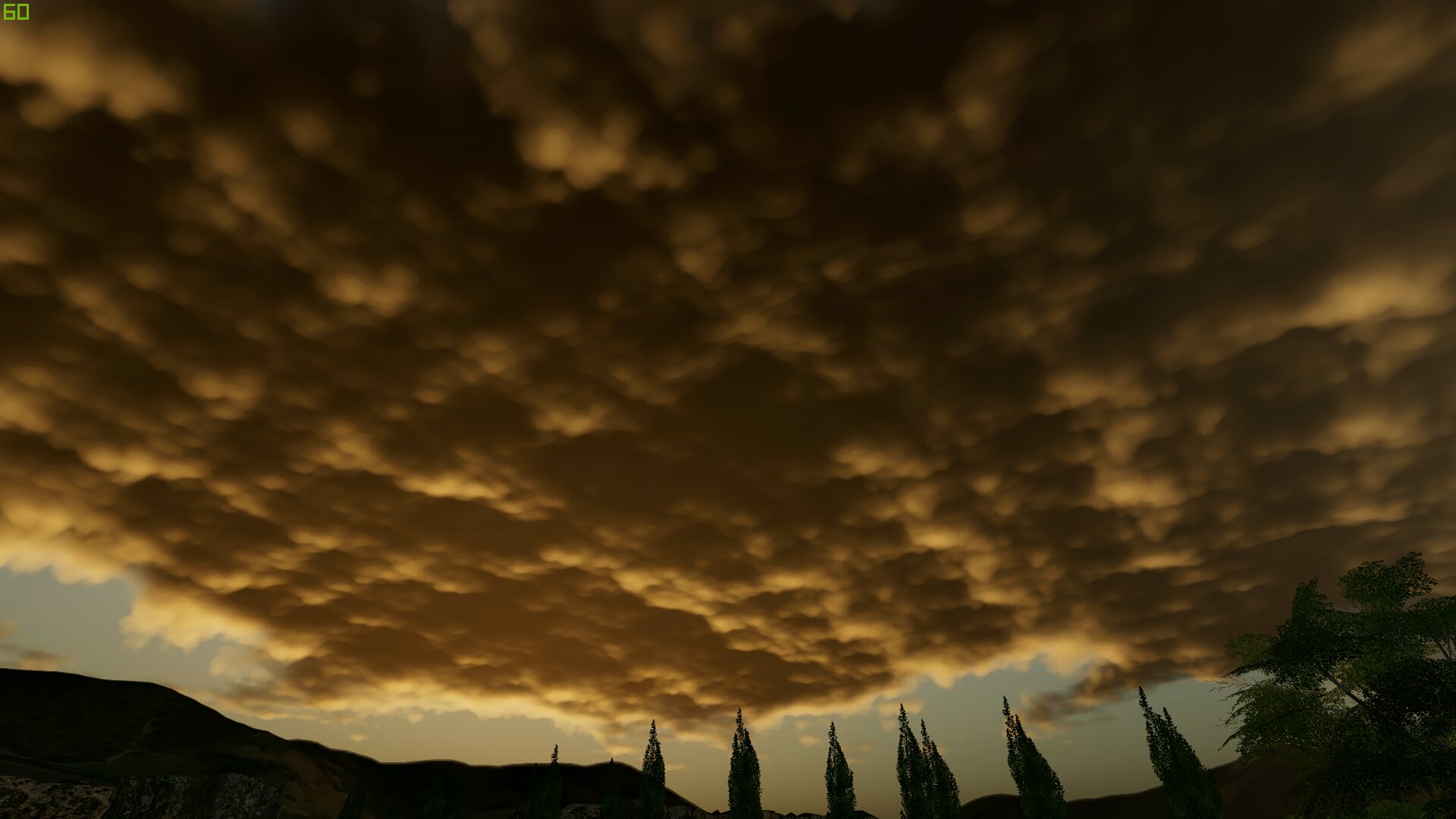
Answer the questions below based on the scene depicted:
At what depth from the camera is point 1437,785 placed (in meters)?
21.0

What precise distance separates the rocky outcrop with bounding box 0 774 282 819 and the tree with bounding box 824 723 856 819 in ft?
224

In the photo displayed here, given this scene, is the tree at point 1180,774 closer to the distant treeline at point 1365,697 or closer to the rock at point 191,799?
the distant treeline at point 1365,697

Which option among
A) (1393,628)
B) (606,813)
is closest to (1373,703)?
(1393,628)

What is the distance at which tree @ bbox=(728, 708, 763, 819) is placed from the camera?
88.1m

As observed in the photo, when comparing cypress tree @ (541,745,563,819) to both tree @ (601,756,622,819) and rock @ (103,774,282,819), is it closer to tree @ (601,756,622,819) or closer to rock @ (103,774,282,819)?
tree @ (601,756,622,819)

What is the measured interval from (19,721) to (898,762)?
163 meters

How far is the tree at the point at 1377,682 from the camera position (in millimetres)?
21688

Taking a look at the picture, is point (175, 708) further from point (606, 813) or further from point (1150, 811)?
point (1150, 811)

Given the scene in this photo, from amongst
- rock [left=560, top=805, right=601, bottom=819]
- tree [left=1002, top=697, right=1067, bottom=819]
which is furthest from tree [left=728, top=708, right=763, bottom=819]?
rock [left=560, top=805, right=601, bottom=819]

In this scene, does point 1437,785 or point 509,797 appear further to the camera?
point 509,797

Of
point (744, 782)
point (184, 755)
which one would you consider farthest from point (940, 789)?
point (184, 755)

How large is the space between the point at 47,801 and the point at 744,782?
8232 centimetres

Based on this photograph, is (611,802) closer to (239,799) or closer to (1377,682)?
(239,799)

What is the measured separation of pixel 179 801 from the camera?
5675cm
